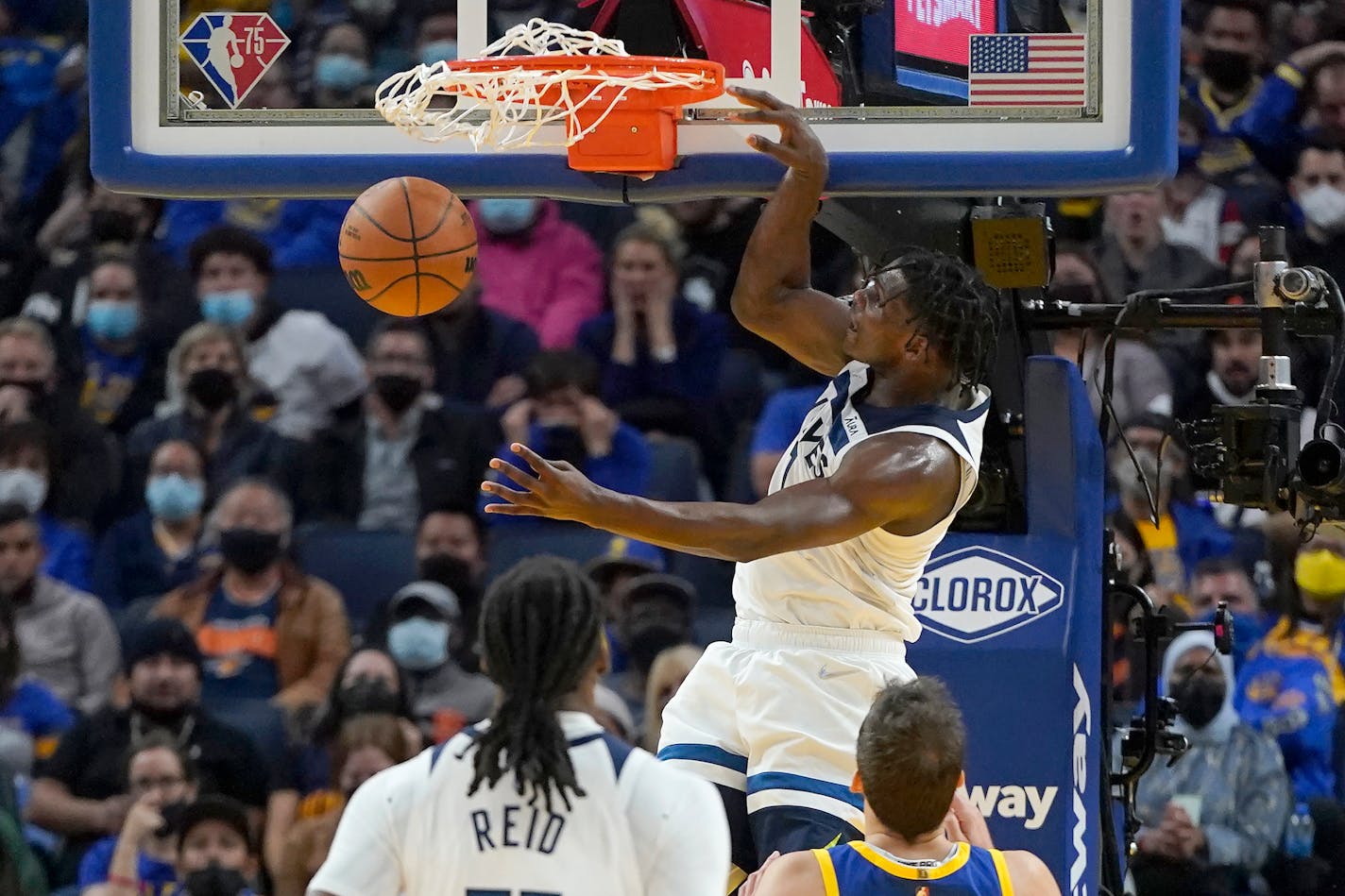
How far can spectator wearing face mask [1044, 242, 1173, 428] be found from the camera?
24.5 ft

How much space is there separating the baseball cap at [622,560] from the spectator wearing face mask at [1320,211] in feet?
8.16

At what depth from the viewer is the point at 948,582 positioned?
5141 millimetres

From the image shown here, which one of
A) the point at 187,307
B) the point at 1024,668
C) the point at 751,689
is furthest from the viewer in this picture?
the point at 187,307

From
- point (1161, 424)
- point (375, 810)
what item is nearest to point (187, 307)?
point (1161, 424)

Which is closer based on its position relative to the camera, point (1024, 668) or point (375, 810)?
point (375, 810)

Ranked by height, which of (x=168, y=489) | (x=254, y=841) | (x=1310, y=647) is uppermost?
(x=168, y=489)

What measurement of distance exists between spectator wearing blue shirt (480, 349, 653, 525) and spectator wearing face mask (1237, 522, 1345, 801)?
2.13 metres

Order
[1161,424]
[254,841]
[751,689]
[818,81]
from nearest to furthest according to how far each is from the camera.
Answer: [751,689] < [818,81] < [254,841] < [1161,424]

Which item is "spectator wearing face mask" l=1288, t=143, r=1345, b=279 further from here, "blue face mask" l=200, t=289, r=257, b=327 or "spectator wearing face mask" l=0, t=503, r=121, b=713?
"spectator wearing face mask" l=0, t=503, r=121, b=713

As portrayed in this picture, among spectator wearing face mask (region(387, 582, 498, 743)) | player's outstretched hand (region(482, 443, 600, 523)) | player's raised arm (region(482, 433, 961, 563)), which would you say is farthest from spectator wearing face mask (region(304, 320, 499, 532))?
player's outstretched hand (region(482, 443, 600, 523))

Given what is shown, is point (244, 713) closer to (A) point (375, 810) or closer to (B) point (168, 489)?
(B) point (168, 489)

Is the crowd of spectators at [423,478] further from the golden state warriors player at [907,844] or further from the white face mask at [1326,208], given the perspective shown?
the golden state warriors player at [907,844]

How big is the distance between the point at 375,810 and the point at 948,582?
8.01 ft

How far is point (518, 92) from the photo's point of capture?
4.43m
